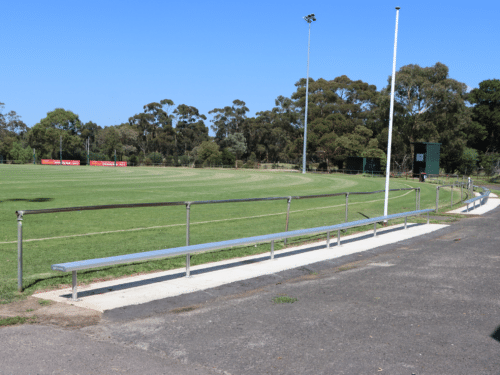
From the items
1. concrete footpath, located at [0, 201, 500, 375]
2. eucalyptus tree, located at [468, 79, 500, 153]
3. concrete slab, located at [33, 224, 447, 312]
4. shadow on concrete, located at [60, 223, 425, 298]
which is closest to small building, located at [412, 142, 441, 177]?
eucalyptus tree, located at [468, 79, 500, 153]

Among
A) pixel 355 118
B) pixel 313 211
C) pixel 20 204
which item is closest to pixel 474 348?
pixel 313 211

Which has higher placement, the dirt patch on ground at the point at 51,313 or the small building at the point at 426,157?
the small building at the point at 426,157

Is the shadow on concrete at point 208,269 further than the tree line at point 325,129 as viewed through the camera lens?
No

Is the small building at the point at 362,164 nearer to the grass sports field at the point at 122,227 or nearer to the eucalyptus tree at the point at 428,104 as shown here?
the eucalyptus tree at the point at 428,104

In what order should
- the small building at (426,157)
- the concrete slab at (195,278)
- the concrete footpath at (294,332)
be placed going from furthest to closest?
the small building at (426,157), the concrete slab at (195,278), the concrete footpath at (294,332)

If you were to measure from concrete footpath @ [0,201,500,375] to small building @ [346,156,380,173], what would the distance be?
56449 mm

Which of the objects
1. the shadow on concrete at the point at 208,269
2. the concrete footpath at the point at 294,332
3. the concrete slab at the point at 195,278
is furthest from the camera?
the shadow on concrete at the point at 208,269

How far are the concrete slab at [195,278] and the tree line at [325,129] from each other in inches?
2081

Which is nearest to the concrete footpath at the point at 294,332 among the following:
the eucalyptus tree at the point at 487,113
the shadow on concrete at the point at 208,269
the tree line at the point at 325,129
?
the shadow on concrete at the point at 208,269

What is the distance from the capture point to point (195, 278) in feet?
23.7

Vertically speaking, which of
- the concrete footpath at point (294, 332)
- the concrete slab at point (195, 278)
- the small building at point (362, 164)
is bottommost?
the concrete slab at point (195, 278)

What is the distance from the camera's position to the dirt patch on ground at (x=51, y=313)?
5.11 metres

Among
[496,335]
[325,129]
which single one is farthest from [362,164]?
[496,335]

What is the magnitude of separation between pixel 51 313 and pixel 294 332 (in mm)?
2755
